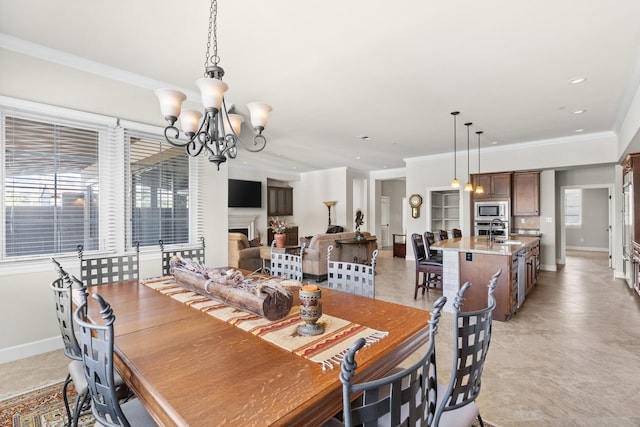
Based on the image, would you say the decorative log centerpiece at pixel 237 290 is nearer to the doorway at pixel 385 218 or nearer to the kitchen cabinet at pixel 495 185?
the kitchen cabinet at pixel 495 185

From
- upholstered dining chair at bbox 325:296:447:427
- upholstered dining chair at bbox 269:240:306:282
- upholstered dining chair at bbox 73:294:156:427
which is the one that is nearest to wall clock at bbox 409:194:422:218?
upholstered dining chair at bbox 269:240:306:282

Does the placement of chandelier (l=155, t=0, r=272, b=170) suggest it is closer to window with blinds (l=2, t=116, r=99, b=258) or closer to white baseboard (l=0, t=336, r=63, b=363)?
window with blinds (l=2, t=116, r=99, b=258)

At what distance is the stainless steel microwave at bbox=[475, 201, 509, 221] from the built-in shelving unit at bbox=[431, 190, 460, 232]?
1143 millimetres

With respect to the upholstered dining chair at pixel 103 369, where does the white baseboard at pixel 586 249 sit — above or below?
below

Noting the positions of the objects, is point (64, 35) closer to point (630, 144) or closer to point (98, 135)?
point (98, 135)

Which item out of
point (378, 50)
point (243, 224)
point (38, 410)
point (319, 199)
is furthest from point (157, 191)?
point (319, 199)

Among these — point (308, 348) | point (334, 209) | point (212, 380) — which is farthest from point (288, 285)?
point (334, 209)

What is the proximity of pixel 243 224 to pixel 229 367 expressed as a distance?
826 cm

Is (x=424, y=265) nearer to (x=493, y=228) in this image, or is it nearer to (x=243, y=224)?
(x=493, y=228)

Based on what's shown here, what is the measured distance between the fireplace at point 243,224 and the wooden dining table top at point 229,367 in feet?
23.8

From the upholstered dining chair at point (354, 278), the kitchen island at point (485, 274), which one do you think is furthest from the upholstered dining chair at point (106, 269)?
the kitchen island at point (485, 274)

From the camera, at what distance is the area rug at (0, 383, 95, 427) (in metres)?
1.88

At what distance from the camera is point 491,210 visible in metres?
6.72

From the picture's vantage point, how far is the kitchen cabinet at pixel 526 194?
6406 millimetres
